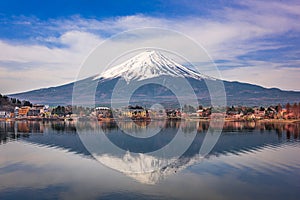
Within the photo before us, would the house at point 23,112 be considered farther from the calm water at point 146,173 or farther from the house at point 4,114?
the calm water at point 146,173

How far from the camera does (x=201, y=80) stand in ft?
140

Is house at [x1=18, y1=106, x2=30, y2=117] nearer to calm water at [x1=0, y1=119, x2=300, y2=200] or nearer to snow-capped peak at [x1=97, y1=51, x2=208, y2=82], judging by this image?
snow-capped peak at [x1=97, y1=51, x2=208, y2=82]

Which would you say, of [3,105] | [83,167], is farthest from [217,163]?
[3,105]

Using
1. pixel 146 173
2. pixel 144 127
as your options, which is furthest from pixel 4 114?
pixel 146 173

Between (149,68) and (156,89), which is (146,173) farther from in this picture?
(156,89)

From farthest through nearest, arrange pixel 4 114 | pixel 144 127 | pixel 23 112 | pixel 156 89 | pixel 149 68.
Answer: pixel 156 89 → pixel 149 68 → pixel 23 112 → pixel 4 114 → pixel 144 127

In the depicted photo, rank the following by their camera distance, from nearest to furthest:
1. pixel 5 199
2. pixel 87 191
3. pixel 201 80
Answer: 1. pixel 5 199
2. pixel 87 191
3. pixel 201 80

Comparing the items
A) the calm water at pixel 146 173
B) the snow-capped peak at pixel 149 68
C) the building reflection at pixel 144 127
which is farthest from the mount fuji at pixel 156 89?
the calm water at pixel 146 173

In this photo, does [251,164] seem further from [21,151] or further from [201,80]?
[201,80]

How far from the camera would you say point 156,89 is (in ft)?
149

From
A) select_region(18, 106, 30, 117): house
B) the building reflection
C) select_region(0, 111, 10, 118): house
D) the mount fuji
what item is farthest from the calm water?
the mount fuji

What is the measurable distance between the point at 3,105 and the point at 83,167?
24.5 metres

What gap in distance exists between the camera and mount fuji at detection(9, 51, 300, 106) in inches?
1409

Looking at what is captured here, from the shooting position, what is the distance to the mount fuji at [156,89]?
1409 inches
